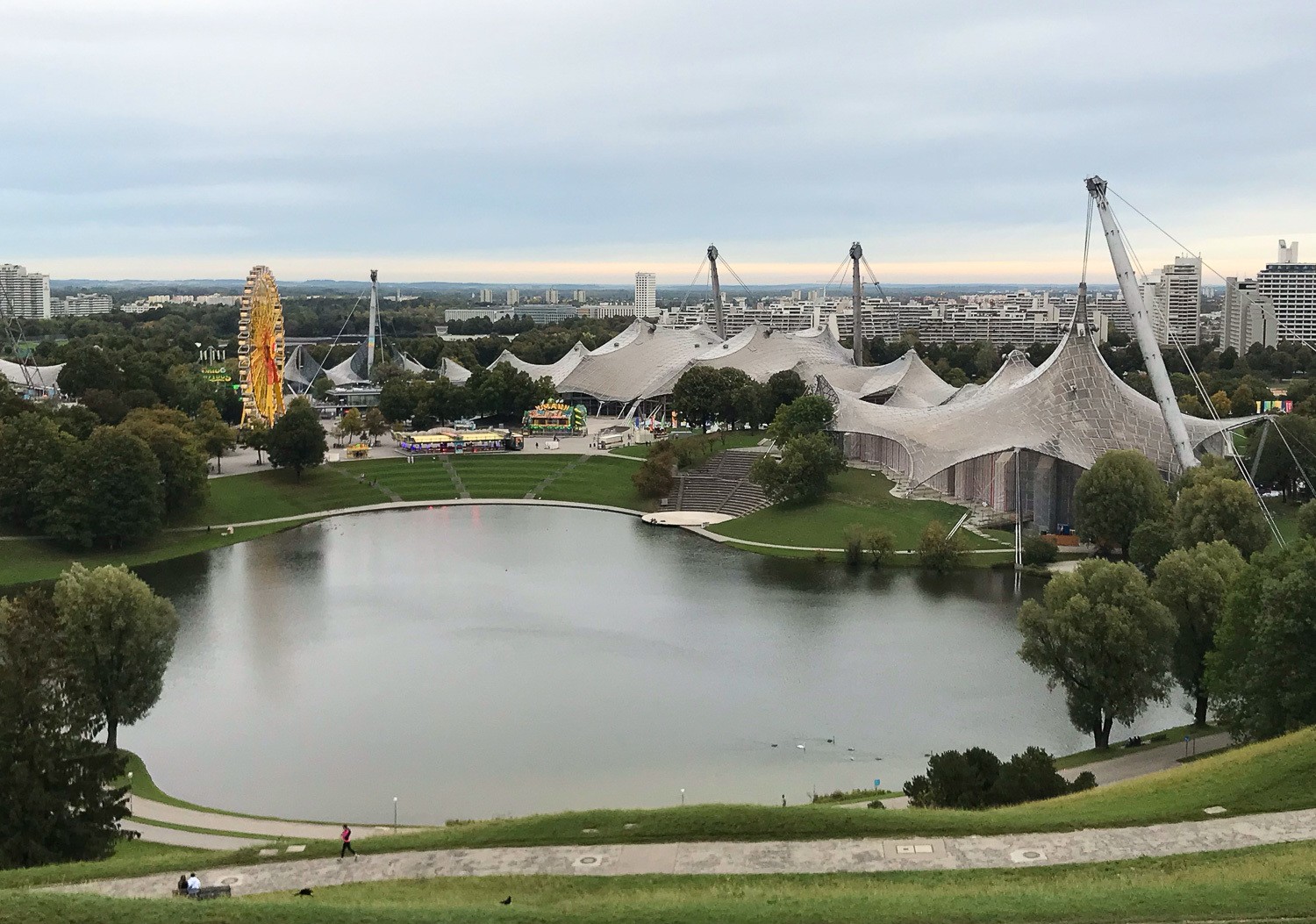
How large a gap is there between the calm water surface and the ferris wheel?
701 inches

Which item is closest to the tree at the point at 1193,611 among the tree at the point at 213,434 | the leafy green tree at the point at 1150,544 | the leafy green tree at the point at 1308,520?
the leafy green tree at the point at 1308,520

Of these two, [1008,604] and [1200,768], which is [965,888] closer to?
[1200,768]

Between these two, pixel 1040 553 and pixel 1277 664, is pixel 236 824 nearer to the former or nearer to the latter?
pixel 1277 664

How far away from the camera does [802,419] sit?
5459 centimetres

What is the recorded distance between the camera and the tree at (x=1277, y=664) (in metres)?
19.9

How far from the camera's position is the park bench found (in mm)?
13750

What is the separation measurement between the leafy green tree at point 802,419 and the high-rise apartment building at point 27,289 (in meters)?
147

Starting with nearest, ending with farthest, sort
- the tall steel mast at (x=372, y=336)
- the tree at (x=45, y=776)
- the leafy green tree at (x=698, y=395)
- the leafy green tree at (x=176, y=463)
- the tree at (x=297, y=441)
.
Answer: the tree at (x=45, y=776), the leafy green tree at (x=176, y=463), the tree at (x=297, y=441), the leafy green tree at (x=698, y=395), the tall steel mast at (x=372, y=336)

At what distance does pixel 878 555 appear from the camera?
41.7 m

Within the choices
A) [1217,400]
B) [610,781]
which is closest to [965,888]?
[610,781]

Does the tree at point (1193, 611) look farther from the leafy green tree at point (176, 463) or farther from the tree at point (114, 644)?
the leafy green tree at point (176, 463)

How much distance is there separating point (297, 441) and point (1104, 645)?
36954 mm

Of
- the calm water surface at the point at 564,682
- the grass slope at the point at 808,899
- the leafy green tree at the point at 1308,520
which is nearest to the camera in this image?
the grass slope at the point at 808,899

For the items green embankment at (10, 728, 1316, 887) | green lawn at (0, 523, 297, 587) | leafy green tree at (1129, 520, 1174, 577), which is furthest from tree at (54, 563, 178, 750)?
leafy green tree at (1129, 520, 1174, 577)
